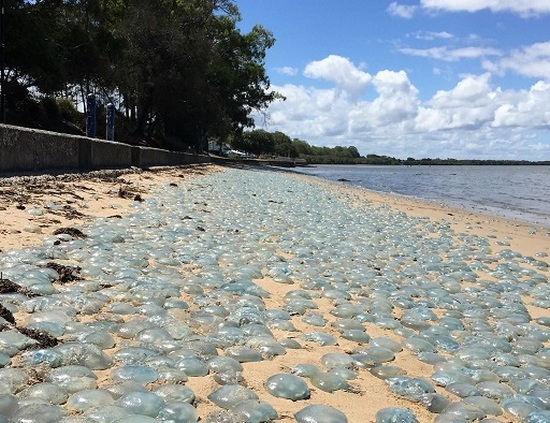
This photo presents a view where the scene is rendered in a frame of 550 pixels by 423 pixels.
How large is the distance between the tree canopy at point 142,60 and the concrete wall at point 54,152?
808 cm

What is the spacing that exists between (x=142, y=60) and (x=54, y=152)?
2278 centimetres

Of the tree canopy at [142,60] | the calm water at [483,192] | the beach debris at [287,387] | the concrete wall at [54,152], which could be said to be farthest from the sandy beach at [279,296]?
the tree canopy at [142,60]

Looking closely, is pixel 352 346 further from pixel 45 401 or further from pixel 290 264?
pixel 290 264

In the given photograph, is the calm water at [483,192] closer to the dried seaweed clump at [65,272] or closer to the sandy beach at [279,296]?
the sandy beach at [279,296]

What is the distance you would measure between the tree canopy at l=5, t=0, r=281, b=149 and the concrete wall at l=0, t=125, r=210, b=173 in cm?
808

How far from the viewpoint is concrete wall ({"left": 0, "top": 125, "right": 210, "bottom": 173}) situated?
291 inches

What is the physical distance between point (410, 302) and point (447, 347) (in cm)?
92

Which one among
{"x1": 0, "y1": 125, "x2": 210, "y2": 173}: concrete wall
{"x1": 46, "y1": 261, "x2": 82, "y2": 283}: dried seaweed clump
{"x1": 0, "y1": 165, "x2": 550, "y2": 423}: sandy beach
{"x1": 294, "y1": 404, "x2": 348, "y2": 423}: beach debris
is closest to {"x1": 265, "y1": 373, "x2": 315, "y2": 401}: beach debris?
{"x1": 0, "y1": 165, "x2": 550, "y2": 423}: sandy beach

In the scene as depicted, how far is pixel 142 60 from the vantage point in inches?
1189

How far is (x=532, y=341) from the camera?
3.23 m

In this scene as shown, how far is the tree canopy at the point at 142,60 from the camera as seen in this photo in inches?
806

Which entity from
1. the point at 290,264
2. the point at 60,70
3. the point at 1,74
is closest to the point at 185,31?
the point at 60,70

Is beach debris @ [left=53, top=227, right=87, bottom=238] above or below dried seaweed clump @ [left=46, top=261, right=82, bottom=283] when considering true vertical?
above

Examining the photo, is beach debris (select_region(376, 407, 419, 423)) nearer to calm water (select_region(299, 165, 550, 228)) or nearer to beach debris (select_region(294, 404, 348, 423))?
beach debris (select_region(294, 404, 348, 423))
